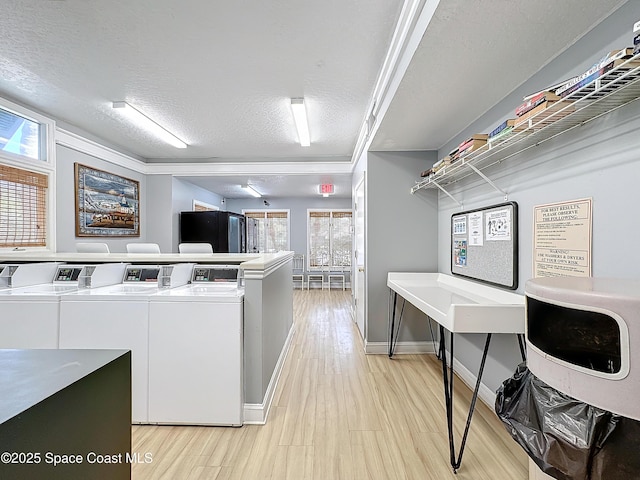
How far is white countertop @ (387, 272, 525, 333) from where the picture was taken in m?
1.68

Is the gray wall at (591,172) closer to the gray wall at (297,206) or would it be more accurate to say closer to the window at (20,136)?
the window at (20,136)

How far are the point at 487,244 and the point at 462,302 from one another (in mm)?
493

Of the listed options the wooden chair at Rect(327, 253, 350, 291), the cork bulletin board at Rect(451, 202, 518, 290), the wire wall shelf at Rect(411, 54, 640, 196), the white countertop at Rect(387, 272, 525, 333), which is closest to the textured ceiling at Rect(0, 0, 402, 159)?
the wire wall shelf at Rect(411, 54, 640, 196)

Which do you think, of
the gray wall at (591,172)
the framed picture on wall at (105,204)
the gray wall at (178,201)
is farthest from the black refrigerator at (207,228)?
the gray wall at (591,172)

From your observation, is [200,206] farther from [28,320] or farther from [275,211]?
[28,320]

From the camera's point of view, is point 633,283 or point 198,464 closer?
point 633,283

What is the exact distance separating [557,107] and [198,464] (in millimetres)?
2510

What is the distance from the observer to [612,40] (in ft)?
4.48

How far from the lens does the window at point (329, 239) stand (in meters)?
8.03

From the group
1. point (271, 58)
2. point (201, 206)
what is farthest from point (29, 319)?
point (201, 206)

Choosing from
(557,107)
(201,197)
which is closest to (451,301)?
(557,107)

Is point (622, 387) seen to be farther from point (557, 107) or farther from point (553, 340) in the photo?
point (557, 107)

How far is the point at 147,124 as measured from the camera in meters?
3.56

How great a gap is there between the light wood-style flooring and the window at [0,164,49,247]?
243cm
